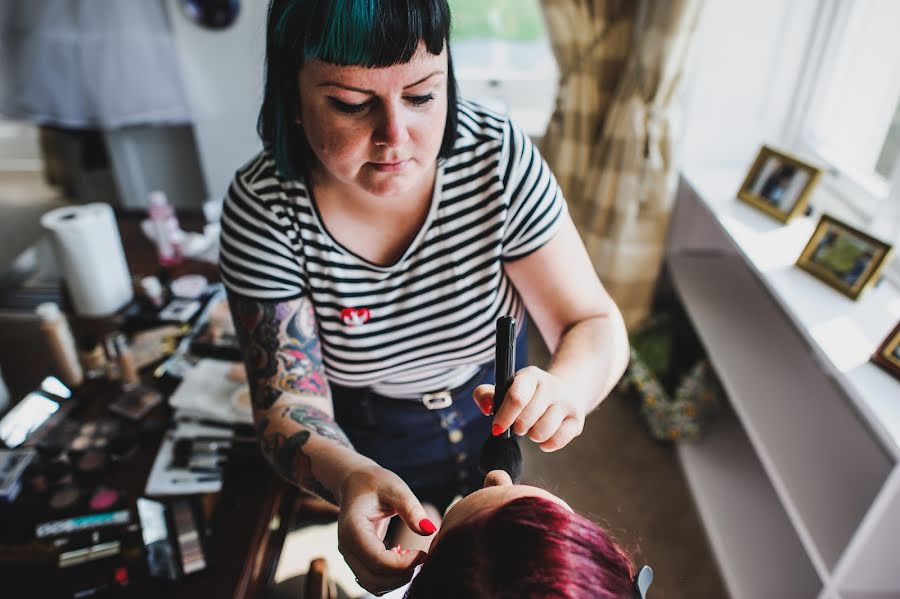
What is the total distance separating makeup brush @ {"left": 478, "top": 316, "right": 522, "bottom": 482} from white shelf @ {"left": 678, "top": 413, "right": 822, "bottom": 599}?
1307mm

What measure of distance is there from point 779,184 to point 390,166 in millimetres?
1539

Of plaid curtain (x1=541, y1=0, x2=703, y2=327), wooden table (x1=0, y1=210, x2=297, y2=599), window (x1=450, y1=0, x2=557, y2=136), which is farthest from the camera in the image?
window (x1=450, y1=0, x2=557, y2=136)

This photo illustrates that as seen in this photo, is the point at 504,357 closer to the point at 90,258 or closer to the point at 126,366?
the point at 126,366

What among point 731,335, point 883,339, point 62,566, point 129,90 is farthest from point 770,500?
point 129,90

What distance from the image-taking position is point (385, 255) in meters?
0.96

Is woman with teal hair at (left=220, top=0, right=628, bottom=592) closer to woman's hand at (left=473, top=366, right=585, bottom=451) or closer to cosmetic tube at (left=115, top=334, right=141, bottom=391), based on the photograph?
woman's hand at (left=473, top=366, right=585, bottom=451)

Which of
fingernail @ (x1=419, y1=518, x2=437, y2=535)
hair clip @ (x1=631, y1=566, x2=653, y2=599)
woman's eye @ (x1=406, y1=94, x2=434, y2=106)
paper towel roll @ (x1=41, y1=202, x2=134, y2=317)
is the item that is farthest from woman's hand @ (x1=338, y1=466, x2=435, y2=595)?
paper towel roll @ (x1=41, y1=202, x2=134, y2=317)

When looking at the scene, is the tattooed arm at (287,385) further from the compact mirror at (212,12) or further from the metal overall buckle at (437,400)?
the compact mirror at (212,12)

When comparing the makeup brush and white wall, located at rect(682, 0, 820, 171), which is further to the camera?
white wall, located at rect(682, 0, 820, 171)

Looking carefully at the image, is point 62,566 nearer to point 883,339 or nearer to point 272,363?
Result: point 272,363

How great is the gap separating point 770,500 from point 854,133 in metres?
1.13

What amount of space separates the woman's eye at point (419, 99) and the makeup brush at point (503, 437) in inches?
11.9

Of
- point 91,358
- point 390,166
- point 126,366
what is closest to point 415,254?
point 390,166

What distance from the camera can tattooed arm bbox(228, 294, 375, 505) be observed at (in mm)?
870
